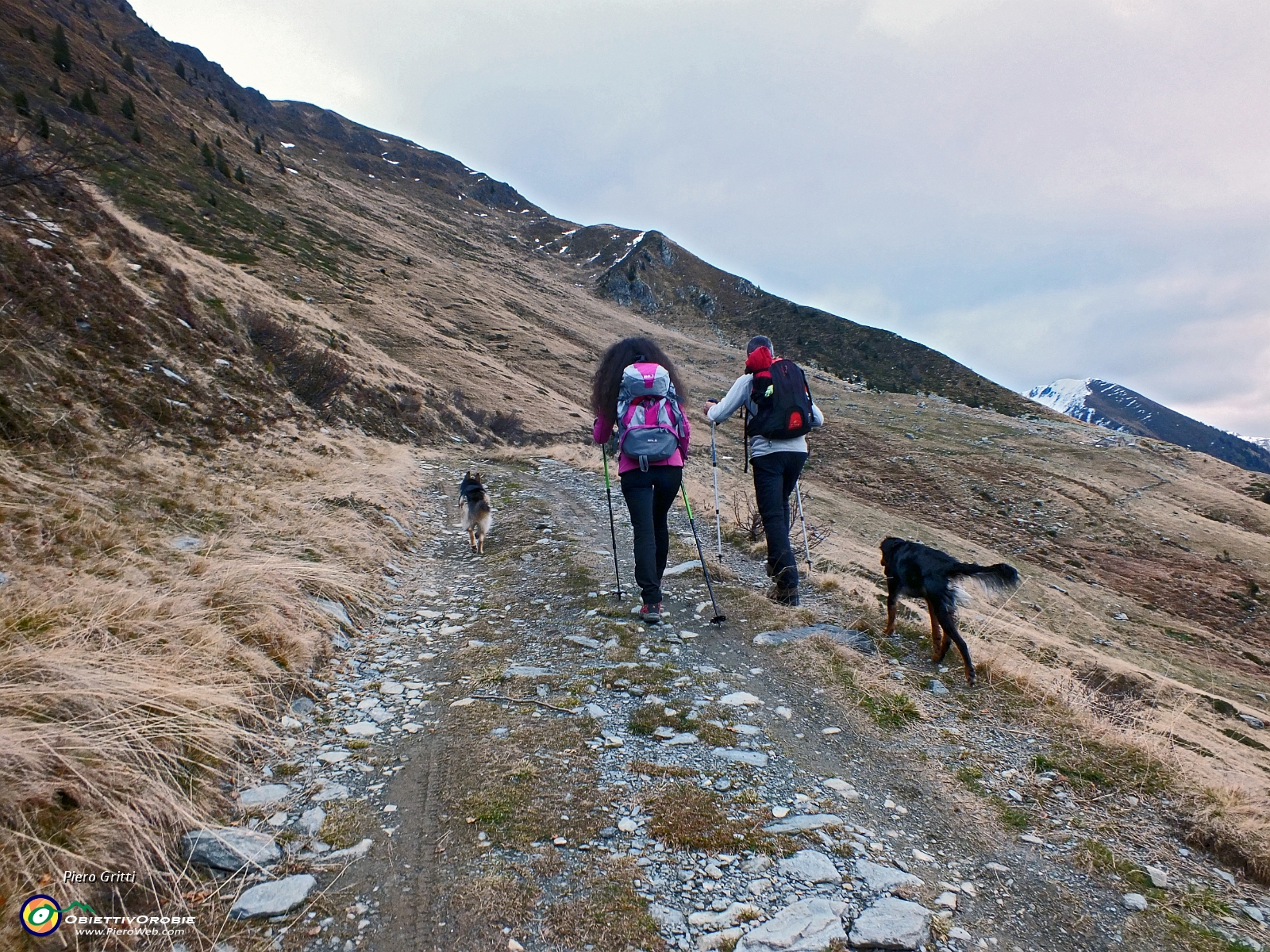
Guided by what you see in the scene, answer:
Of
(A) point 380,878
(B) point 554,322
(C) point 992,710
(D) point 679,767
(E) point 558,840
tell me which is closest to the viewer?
(A) point 380,878

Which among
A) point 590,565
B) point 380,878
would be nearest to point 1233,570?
point 590,565

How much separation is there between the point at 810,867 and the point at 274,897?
2.32 metres

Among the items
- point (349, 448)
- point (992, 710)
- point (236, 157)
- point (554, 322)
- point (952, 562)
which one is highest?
point (236, 157)

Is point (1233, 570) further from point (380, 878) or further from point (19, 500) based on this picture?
point (19, 500)

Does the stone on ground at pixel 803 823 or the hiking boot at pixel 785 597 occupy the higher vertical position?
Result: the hiking boot at pixel 785 597

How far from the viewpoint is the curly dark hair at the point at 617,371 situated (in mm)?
5863

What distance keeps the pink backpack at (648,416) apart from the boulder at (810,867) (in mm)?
3474

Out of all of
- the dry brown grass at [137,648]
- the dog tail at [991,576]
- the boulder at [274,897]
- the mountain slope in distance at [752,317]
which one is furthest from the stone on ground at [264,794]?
the mountain slope in distance at [752,317]

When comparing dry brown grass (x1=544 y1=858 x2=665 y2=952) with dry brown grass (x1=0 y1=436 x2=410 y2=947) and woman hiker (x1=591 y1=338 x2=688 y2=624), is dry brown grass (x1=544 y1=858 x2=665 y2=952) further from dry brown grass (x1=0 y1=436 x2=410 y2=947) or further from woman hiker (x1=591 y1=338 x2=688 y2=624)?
woman hiker (x1=591 y1=338 x2=688 y2=624)

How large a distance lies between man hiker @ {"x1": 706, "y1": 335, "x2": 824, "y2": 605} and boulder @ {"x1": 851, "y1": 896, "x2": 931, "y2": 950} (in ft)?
12.8

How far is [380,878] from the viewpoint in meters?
2.55

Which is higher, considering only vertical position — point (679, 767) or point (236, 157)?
point (236, 157)

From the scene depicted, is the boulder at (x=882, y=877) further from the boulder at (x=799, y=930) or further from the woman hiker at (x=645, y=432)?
the woman hiker at (x=645, y=432)

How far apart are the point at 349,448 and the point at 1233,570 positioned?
28.8 meters
